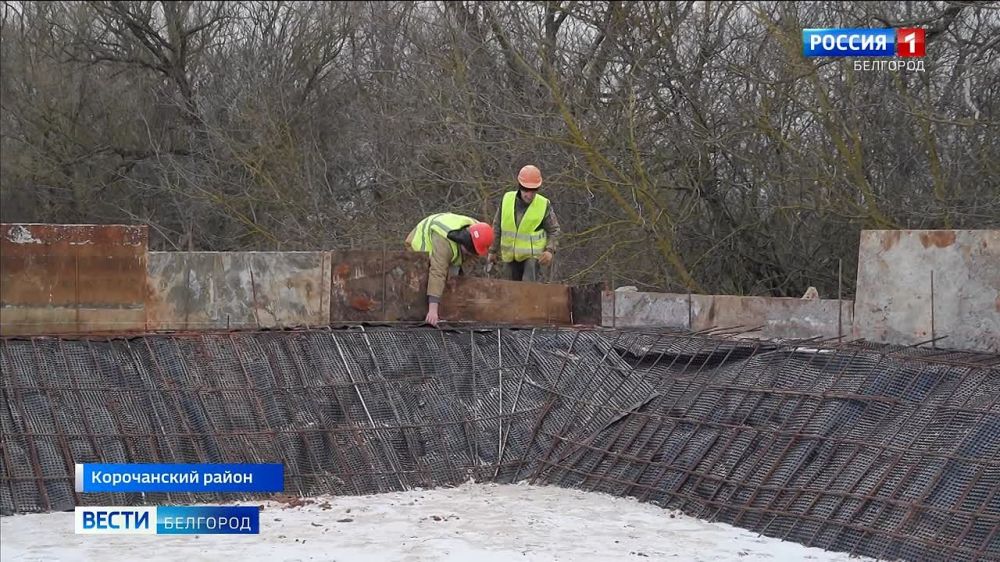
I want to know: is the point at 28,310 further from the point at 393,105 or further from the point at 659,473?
the point at 393,105

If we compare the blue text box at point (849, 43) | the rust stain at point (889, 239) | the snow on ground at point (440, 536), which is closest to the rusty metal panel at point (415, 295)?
the snow on ground at point (440, 536)

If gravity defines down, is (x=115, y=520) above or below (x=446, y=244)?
below

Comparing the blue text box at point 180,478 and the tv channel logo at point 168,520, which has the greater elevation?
the blue text box at point 180,478

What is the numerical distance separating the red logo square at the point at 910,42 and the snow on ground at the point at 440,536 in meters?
6.52

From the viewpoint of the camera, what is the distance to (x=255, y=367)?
28.7 ft

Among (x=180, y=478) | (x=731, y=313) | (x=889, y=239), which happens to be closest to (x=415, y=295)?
(x=731, y=313)

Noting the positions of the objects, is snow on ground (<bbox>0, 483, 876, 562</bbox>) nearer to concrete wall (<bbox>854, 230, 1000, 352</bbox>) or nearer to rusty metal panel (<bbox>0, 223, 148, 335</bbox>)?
rusty metal panel (<bbox>0, 223, 148, 335</bbox>)

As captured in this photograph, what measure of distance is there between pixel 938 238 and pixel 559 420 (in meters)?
2.98

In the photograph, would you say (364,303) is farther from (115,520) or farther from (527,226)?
(115,520)

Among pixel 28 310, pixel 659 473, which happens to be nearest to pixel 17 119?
pixel 28 310

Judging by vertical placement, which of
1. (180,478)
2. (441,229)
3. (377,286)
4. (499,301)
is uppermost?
(441,229)

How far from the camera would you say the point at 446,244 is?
9.60 metres

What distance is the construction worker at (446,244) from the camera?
9547 millimetres

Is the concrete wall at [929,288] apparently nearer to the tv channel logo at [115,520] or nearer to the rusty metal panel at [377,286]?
the rusty metal panel at [377,286]
